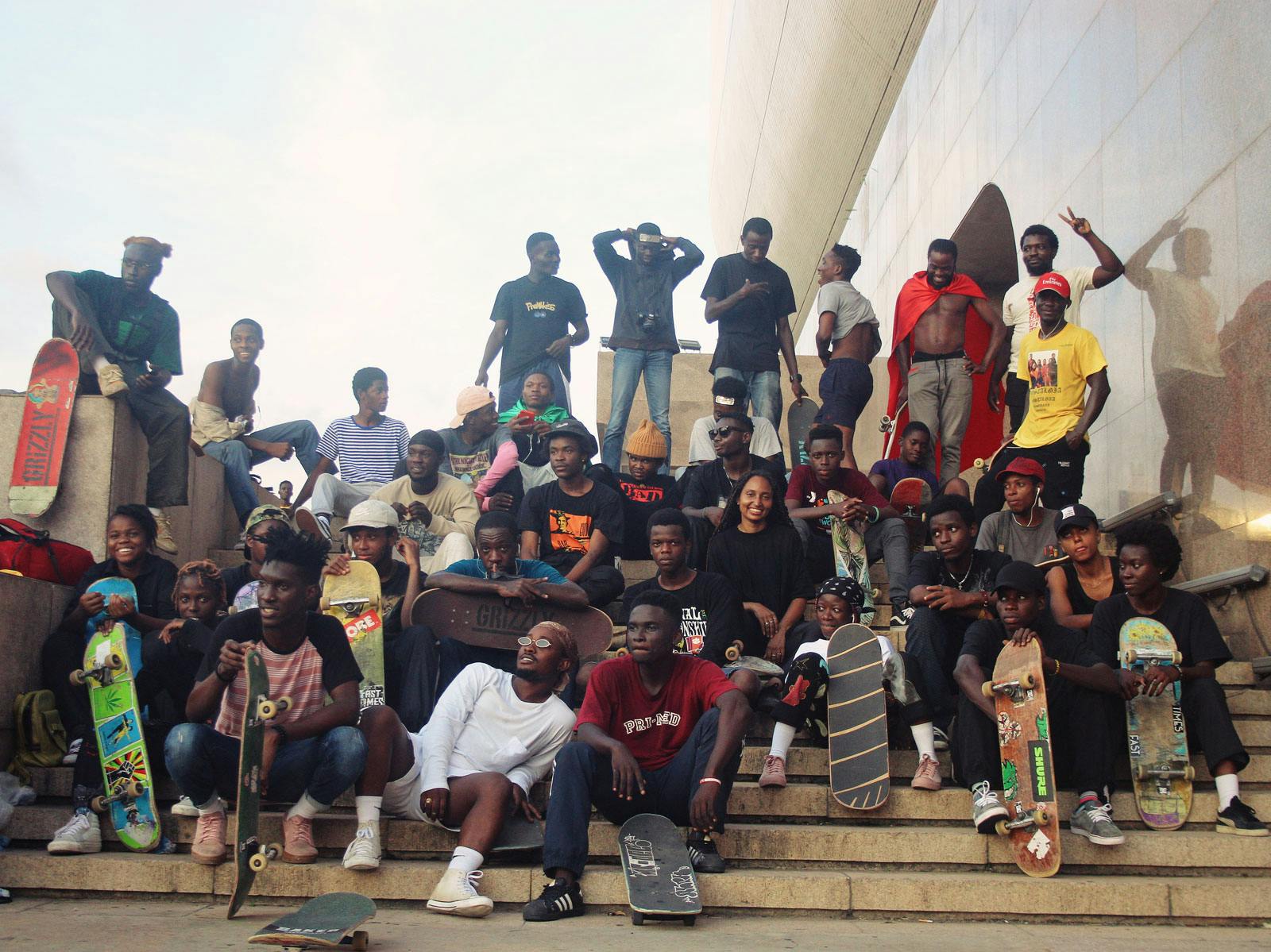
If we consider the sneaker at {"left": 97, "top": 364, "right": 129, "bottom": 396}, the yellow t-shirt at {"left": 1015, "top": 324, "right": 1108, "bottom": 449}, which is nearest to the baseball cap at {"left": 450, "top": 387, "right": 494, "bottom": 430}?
the sneaker at {"left": 97, "top": 364, "right": 129, "bottom": 396}

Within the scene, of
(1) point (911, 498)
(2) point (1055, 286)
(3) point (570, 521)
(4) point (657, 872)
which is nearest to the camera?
(4) point (657, 872)

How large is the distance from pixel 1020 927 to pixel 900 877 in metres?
0.49

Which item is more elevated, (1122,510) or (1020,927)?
(1122,510)

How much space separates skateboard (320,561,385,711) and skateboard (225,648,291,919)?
3.73ft

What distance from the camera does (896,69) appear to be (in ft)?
66.0

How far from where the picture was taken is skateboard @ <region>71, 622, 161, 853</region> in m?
5.49

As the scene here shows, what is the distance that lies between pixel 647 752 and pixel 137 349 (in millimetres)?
5031

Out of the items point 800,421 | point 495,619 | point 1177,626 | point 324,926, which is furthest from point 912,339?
point 324,926

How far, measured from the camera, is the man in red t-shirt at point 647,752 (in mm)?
4965

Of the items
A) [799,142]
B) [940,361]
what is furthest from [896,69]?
Result: [940,361]

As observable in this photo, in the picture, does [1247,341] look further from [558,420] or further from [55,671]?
[55,671]

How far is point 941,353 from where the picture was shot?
33.7 ft

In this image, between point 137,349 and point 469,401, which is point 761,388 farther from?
point 137,349

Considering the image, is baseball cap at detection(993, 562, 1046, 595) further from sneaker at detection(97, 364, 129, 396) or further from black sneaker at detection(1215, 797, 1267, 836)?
sneaker at detection(97, 364, 129, 396)
